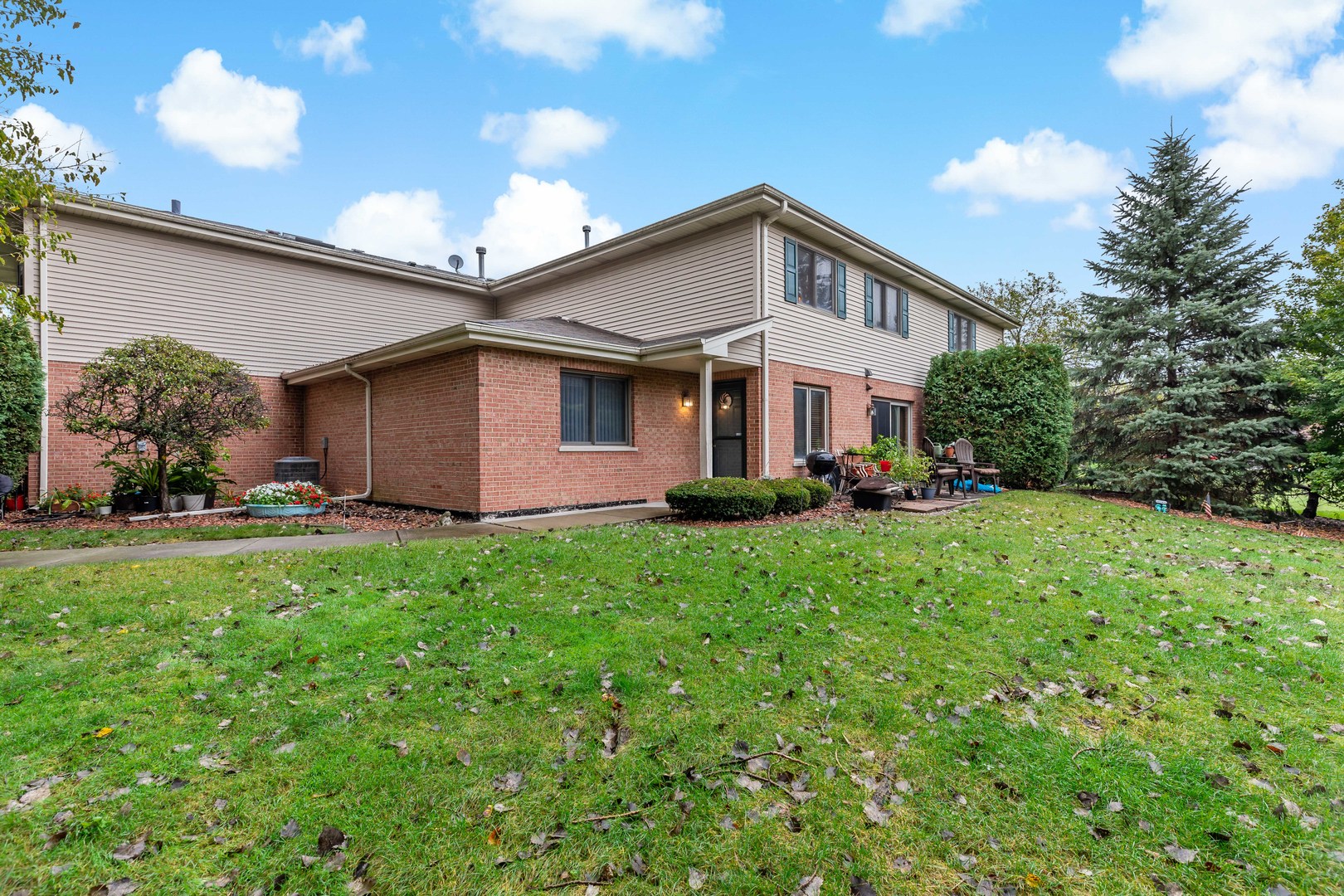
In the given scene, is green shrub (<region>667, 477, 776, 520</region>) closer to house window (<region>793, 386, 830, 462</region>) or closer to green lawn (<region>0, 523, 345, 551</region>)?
house window (<region>793, 386, 830, 462</region>)

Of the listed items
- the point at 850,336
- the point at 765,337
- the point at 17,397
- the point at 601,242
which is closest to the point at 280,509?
the point at 17,397

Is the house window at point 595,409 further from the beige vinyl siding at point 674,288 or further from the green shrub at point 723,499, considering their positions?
the green shrub at point 723,499

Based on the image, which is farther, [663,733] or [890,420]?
[890,420]

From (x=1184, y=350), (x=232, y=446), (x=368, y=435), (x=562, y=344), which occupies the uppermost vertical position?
(x=1184, y=350)

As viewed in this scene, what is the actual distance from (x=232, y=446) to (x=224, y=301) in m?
3.05

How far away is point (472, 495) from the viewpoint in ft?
29.4

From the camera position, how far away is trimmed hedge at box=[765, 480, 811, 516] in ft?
30.1

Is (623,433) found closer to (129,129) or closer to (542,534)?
(542,534)

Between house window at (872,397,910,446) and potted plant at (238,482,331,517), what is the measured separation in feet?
38.7

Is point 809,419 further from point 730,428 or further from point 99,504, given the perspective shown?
point 99,504

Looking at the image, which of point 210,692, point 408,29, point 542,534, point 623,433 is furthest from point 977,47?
point 210,692

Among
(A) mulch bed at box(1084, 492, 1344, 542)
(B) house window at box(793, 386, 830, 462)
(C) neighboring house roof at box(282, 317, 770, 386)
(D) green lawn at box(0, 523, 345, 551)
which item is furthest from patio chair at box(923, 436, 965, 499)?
(D) green lawn at box(0, 523, 345, 551)

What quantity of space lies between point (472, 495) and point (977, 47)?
13677mm

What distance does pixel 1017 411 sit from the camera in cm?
1394
